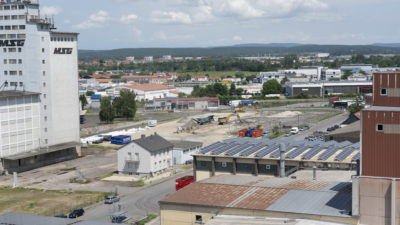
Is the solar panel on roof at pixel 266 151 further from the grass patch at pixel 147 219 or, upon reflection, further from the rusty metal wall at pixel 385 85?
the rusty metal wall at pixel 385 85

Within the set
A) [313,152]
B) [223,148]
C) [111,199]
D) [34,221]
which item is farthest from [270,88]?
[34,221]

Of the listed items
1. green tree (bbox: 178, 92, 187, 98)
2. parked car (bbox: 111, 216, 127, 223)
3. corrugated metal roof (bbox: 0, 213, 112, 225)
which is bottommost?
parked car (bbox: 111, 216, 127, 223)

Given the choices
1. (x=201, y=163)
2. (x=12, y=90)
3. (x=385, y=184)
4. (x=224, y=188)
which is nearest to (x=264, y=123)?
(x=12, y=90)

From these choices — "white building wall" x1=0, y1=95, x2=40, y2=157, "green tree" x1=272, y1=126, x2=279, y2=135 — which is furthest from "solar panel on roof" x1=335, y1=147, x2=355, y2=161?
"green tree" x1=272, y1=126, x2=279, y2=135

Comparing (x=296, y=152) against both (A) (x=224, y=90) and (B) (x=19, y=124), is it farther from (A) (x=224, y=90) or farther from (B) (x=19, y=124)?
(A) (x=224, y=90)

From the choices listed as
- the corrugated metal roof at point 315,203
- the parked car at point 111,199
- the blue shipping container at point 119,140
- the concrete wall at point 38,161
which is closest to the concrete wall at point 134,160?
the parked car at point 111,199

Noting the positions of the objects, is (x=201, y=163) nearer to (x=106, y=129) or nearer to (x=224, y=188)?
(x=224, y=188)

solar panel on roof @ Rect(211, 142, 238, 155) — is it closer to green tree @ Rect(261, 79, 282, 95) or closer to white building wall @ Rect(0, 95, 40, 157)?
white building wall @ Rect(0, 95, 40, 157)
